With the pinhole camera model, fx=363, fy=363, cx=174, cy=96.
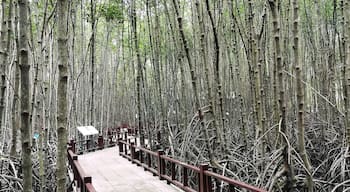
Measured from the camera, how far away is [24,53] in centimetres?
121

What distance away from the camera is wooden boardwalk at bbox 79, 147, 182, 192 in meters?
4.38

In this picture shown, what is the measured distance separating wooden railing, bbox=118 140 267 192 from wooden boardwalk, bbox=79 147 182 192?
0.32ft

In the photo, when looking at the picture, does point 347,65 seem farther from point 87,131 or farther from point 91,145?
point 91,145

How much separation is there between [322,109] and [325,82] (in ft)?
3.06

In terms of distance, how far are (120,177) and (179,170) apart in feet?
3.52

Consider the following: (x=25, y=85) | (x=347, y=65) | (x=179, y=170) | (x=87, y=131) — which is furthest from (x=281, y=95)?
(x=87, y=131)

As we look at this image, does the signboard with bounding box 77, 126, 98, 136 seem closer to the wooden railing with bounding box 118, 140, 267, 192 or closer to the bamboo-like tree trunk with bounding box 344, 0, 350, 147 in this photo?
the wooden railing with bounding box 118, 140, 267, 192

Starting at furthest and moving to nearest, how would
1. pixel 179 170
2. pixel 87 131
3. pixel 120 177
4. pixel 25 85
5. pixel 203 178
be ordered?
pixel 87 131 < pixel 120 177 < pixel 179 170 < pixel 203 178 < pixel 25 85

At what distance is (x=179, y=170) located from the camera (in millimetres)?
4434

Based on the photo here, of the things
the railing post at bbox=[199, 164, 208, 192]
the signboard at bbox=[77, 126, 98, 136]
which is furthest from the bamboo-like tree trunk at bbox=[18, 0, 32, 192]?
the signboard at bbox=[77, 126, 98, 136]

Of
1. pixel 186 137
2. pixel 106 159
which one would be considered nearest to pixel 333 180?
pixel 186 137

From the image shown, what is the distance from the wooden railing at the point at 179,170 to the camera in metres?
2.94

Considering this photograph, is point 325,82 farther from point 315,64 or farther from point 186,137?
point 186,137

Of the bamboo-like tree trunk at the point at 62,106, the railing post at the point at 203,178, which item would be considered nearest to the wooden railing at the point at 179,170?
the railing post at the point at 203,178
